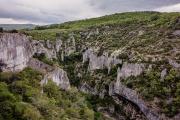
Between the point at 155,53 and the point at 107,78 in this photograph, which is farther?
the point at 107,78

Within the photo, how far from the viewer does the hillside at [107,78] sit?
9481 centimetres

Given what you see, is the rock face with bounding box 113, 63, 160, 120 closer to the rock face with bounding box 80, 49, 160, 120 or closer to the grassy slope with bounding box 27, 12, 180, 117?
the rock face with bounding box 80, 49, 160, 120

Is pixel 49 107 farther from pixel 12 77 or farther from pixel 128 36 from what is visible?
pixel 128 36

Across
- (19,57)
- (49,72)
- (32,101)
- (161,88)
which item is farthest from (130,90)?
(32,101)

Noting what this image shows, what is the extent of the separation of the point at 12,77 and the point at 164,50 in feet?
232

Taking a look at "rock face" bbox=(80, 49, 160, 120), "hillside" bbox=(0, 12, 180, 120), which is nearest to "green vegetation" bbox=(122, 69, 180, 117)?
"hillside" bbox=(0, 12, 180, 120)

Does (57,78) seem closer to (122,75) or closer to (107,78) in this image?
(122,75)

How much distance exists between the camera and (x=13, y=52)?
323ft

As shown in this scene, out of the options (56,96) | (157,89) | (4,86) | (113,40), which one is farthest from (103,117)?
(113,40)

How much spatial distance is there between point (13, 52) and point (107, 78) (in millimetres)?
70131

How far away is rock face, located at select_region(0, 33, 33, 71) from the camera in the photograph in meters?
94.7

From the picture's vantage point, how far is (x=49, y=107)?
304 ft

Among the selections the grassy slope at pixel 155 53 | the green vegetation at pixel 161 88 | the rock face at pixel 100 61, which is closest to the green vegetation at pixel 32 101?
the green vegetation at pixel 161 88

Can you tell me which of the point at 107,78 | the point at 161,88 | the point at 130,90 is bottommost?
the point at 130,90
